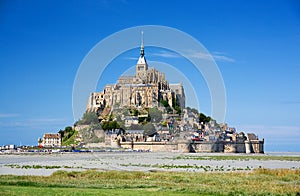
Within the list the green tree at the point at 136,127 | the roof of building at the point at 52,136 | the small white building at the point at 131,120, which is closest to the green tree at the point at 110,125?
the small white building at the point at 131,120

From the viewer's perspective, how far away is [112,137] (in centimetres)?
10506

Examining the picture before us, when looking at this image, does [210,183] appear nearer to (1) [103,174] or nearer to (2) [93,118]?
(1) [103,174]

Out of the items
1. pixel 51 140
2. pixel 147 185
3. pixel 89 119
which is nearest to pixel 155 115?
pixel 89 119

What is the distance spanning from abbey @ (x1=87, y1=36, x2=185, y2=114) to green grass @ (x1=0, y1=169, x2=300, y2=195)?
103 m

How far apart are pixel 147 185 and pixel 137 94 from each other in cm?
11078

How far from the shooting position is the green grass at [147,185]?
1769 centimetres

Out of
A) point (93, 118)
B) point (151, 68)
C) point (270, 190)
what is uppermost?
point (151, 68)

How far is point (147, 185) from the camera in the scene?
20500 millimetres

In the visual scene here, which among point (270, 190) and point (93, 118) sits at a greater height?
point (93, 118)

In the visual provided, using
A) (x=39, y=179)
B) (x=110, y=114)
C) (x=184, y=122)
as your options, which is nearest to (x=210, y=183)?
(x=39, y=179)

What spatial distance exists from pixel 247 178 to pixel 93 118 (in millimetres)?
97346

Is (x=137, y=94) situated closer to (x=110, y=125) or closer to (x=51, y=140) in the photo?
(x=110, y=125)

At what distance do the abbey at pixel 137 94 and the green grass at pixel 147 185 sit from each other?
338ft

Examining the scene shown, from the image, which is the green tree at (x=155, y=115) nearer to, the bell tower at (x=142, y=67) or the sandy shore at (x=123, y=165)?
the bell tower at (x=142, y=67)
